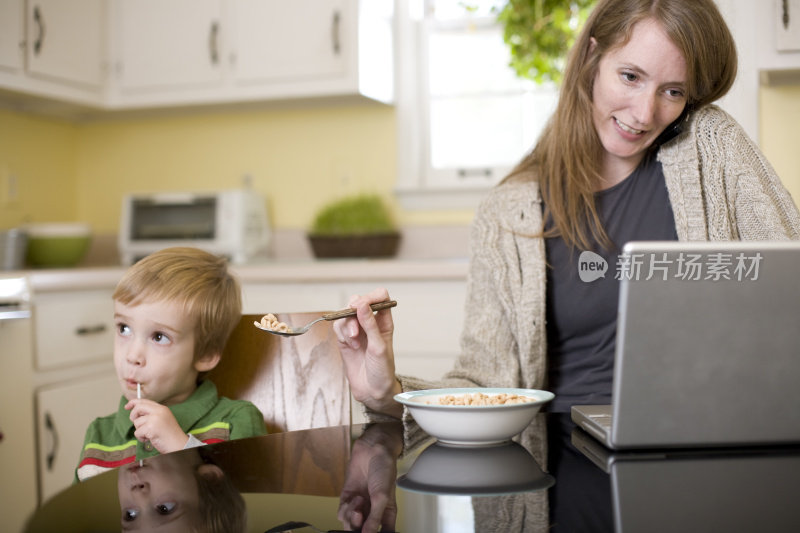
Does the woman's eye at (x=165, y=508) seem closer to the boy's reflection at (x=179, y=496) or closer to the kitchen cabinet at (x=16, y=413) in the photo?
the boy's reflection at (x=179, y=496)

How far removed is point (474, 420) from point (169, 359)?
23.2 inches

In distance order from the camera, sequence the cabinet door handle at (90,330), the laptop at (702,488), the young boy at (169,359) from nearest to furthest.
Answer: the laptop at (702,488) < the young boy at (169,359) < the cabinet door handle at (90,330)

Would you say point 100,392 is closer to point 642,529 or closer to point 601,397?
point 601,397

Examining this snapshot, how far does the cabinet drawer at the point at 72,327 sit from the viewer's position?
258 cm

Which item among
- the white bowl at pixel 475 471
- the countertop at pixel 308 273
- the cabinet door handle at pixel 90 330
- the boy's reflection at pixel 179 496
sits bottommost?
the cabinet door handle at pixel 90 330

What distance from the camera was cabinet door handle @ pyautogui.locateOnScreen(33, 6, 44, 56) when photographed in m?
3.00

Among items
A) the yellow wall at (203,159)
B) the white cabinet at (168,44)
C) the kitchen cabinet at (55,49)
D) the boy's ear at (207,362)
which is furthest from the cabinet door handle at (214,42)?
the boy's ear at (207,362)

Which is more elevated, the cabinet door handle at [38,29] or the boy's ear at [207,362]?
the cabinet door handle at [38,29]

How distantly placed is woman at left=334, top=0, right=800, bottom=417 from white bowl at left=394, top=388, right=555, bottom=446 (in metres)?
0.43

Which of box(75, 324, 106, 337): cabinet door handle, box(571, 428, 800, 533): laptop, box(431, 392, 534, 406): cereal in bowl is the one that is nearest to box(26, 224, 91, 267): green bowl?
box(75, 324, 106, 337): cabinet door handle

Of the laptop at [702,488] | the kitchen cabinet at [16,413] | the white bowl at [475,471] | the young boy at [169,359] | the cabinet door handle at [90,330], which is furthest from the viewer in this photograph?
the cabinet door handle at [90,330]

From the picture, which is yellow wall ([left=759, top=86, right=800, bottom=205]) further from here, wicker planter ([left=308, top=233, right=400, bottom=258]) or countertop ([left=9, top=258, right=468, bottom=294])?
wicker planter ([left=308, top=233, right=400, bottom=258])

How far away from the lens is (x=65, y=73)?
10.4 feet

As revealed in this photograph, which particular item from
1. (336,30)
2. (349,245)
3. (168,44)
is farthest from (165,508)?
(168,44)
